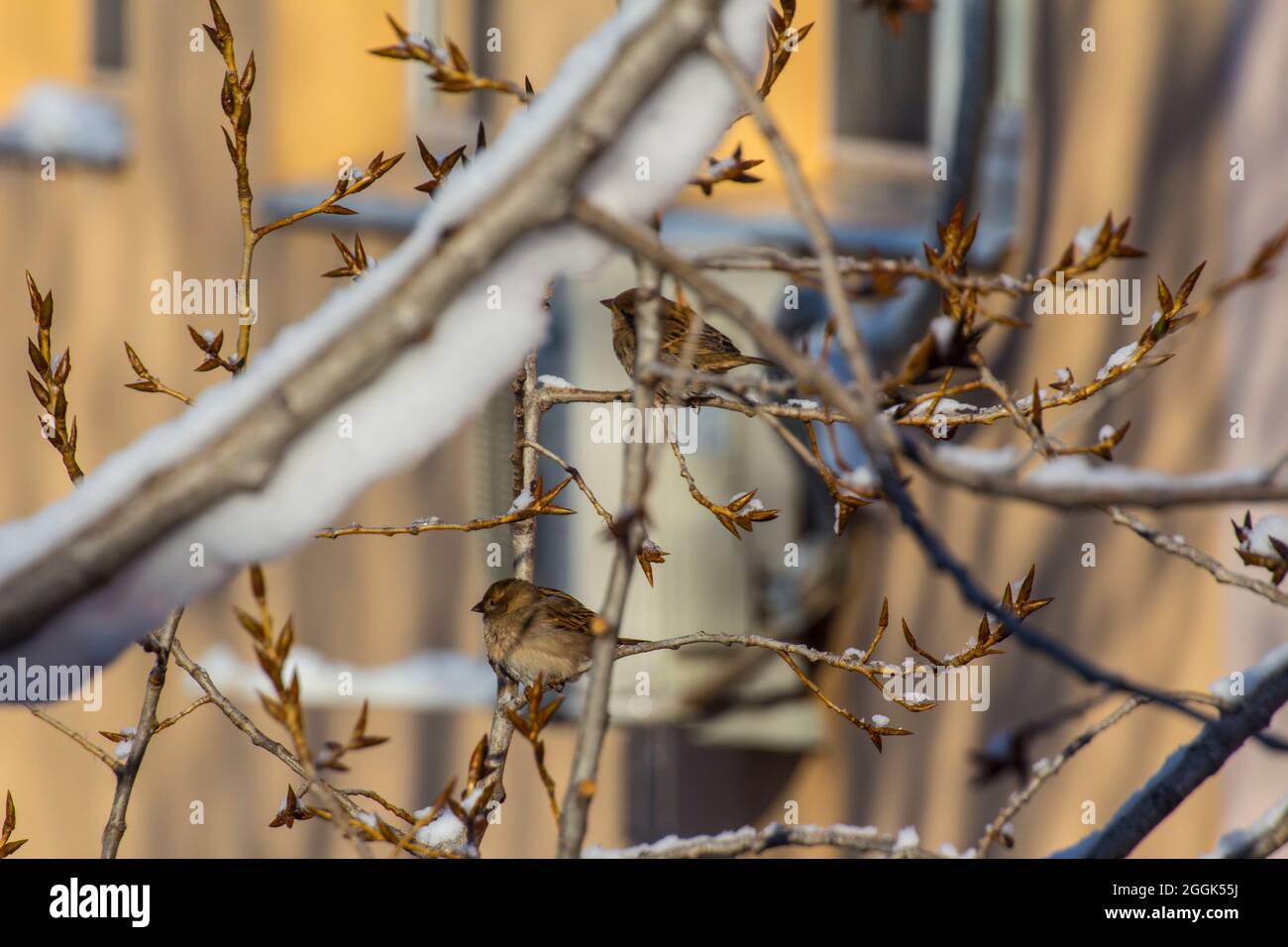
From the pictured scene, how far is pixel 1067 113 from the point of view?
4.75m

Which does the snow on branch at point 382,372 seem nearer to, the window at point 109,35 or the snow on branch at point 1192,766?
the snow on branch at point 1192,766

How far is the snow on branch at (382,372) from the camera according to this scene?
36.5 inches

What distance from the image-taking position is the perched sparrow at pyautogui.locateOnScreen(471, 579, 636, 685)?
78.9 inches

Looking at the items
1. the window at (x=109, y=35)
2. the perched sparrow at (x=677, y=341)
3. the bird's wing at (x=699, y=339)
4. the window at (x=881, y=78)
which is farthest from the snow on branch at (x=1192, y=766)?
the window at (x=881, y=78)

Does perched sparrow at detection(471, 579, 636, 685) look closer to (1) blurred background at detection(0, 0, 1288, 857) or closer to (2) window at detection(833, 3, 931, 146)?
(1) blurred background at detection(0, 0, 1288, 857)

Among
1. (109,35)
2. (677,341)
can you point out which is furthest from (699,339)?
(109,35)

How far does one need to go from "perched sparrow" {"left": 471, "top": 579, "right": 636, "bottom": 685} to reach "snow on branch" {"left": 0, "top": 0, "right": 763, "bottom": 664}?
34.2 inches

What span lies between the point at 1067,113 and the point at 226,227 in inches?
119

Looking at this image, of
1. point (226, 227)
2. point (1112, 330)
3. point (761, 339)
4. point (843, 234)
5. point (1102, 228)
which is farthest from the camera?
point (843, 234)

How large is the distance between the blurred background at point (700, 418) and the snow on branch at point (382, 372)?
2.94 m

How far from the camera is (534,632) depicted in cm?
211

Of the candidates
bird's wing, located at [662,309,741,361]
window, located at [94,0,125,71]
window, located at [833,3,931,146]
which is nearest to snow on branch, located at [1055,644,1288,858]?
bird's wing, located at [662,309,741,361]
